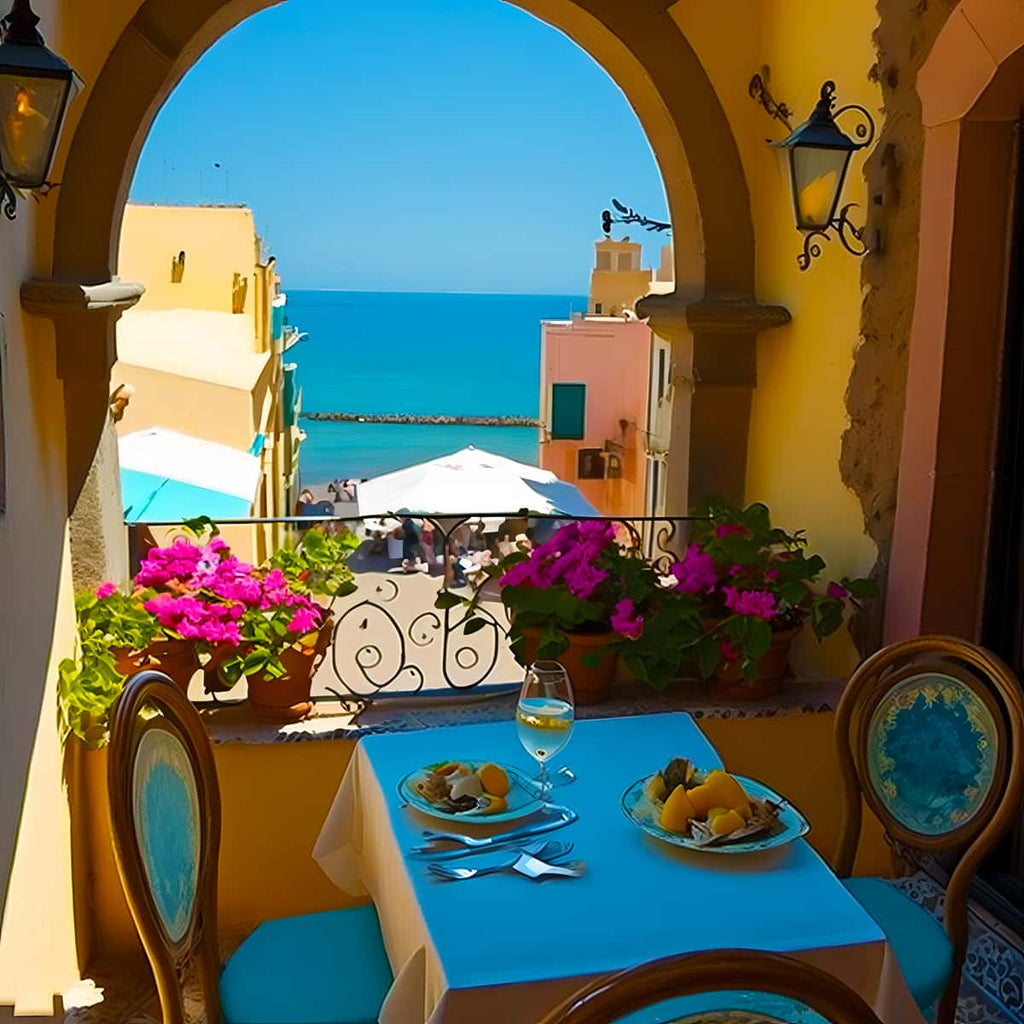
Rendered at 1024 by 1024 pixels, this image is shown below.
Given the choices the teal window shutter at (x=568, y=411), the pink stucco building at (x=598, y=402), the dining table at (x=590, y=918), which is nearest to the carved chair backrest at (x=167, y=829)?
the dining table at (x=590, y=918)

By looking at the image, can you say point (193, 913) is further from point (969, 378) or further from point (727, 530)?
point (969, 378)

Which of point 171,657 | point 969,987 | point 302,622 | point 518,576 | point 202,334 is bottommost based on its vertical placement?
point 969,987

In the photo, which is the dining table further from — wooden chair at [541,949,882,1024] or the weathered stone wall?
the weathered stone wall

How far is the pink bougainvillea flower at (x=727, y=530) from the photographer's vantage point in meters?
3.80

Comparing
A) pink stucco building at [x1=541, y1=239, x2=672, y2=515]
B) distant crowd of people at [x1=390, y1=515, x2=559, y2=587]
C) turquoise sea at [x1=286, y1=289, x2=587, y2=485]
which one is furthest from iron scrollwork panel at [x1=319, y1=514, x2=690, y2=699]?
turquoise sea at [x1=286, y1=289, x2=587, y2=485]

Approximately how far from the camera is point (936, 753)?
2746 millimetres

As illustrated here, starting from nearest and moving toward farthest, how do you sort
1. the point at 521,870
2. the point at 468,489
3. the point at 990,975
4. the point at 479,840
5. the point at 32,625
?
the point at 521,870 < the point at 479,840 < the point at 32,625 < the point at 990,975 < the point at 468,489

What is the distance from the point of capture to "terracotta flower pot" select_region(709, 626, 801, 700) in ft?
12.1

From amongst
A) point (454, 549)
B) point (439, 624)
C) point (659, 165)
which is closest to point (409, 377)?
point (454, 549)

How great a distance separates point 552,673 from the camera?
2404 millimetres

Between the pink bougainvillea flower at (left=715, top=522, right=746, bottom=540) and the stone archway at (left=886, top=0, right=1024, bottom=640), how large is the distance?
533 millimetres

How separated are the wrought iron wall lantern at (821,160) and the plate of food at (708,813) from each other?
1.80 m

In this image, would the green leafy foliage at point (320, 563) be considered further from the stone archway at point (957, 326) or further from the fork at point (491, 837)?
the stone archway at point (957, 326)

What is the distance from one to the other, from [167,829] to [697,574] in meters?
1.92
